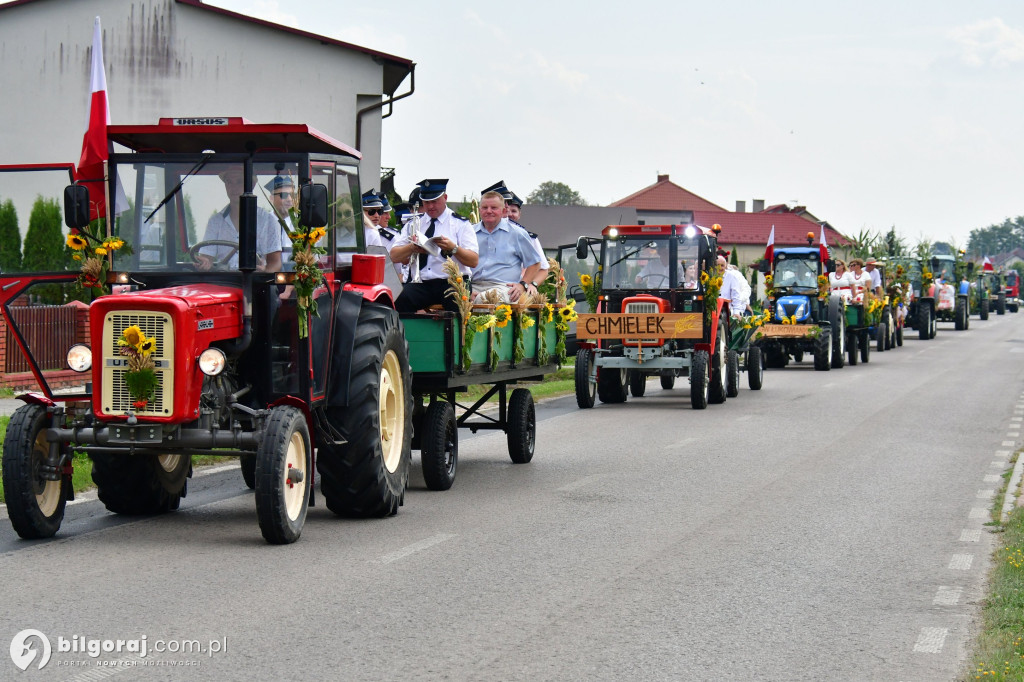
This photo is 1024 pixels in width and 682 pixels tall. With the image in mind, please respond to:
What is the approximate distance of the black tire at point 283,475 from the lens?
26.8 feet

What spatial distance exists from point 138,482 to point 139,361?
5.84ft

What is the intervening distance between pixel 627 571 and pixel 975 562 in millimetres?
2243

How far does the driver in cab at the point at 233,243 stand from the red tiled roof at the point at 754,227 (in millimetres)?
86383

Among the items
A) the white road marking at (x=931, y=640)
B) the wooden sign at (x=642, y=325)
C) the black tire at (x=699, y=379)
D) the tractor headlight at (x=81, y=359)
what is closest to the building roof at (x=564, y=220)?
the wooden sign at (x=642, y=325)

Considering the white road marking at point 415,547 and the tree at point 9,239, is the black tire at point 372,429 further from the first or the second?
the tree at point 9,239

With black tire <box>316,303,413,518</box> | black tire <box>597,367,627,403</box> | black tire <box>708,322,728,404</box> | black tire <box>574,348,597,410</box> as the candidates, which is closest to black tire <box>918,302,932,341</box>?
black tire <box>708,322,728,404</box>

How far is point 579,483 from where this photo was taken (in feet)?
38.8

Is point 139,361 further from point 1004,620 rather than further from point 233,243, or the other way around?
point 1004,620

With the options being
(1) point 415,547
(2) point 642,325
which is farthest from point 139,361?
(2) point 642,325

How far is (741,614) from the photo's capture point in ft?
23.0

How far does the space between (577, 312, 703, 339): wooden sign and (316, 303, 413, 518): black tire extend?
32.1 feet

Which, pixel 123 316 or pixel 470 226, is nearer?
pixel 123 316

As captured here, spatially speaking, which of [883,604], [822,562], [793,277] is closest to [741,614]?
[883,604]

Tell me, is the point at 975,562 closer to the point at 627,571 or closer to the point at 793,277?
the point at 627,571
